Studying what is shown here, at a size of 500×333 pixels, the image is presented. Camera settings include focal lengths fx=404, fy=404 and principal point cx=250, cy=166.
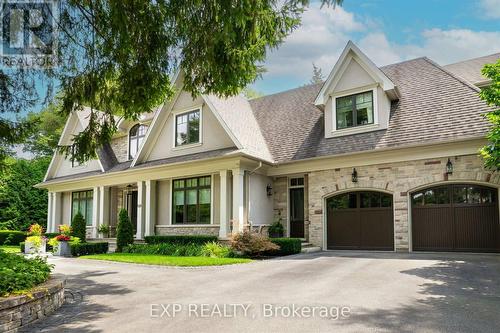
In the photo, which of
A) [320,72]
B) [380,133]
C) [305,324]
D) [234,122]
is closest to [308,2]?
[305,324]

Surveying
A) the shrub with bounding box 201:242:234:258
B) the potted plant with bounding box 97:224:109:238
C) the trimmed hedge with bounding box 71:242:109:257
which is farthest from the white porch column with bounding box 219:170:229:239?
the potted plant with bounding box 97:224:109:238

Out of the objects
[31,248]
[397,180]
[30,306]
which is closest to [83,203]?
[31,248]

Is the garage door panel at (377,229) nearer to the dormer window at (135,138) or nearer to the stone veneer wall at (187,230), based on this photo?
the stone veneer wall at (187,230)

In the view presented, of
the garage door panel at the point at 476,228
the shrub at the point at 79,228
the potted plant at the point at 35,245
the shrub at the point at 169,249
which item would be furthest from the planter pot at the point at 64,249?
the garage door panel at the point at 476,228

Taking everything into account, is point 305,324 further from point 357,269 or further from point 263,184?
point 263,184

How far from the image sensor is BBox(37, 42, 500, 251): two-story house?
1316 centimetres

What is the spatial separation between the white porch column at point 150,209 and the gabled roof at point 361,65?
8.44m

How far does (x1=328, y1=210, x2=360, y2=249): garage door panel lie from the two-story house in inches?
1.5

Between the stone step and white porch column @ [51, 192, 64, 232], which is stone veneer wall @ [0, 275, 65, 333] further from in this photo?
white porch column @ [51, 192, 64, 232]

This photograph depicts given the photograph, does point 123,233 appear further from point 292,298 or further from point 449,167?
point 449,167

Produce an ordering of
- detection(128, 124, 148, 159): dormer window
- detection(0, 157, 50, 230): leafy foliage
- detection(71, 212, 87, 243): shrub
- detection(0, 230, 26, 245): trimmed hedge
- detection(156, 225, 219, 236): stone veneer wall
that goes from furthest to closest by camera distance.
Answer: detection(0, 157, 50, 230): leafy foliage, detection(0, 230, 26, 245): trimmed hedge, detection(128, 124, 148, 159): dormer window, detection(71, 212, 87, 243): shrub, detection(156, 225, 219, 236): stone veneer wall

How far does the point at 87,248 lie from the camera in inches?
647

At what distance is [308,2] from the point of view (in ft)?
20.7

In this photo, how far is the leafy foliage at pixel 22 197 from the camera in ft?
83.2
